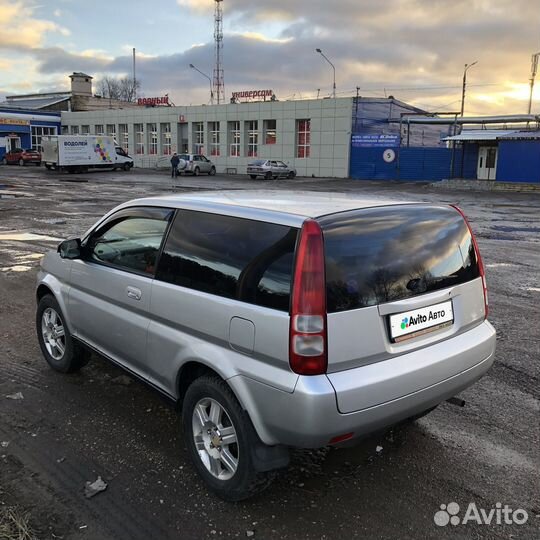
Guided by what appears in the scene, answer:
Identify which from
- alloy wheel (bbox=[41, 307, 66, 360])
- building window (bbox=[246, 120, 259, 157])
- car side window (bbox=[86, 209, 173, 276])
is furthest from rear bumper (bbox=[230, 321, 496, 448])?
building window (bbox=[246, 120, 259, 157])

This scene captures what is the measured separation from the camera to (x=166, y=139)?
189ft

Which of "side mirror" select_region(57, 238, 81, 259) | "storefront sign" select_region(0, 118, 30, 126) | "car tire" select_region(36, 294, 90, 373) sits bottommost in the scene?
"car tire" select_region(36, 294, 90, 373)

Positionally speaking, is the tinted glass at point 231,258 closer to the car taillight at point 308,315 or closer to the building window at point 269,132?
the car taillight at point 308,315

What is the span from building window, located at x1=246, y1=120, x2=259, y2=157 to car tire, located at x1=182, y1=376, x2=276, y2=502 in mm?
48888

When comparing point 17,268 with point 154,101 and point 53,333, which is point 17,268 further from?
point 154,101

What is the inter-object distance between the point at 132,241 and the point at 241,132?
49.2 meters

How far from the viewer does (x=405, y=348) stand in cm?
281

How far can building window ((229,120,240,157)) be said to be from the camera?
170 ft

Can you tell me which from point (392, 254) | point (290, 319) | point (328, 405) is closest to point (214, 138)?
point (392, 254)

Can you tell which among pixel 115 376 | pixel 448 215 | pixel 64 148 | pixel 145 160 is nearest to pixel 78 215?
pixel 115 376

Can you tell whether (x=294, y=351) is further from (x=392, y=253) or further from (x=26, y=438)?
(x=26, y=438)

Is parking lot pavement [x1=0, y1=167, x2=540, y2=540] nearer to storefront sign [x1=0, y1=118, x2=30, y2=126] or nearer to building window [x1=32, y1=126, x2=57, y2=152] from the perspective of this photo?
storefront sign [x1=0, y1=118, x2=30, y2=126]

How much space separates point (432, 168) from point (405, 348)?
41.2 metres

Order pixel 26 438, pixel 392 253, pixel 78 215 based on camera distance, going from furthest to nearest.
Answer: pixel 78 215 < pixel 26 438 < pixel 392 253
